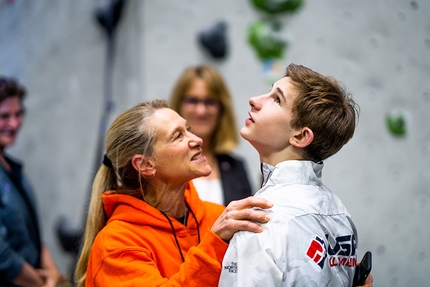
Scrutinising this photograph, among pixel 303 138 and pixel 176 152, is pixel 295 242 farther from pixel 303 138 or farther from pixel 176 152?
pixel 176 152

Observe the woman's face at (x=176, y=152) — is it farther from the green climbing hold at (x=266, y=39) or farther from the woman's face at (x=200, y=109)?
the green climbing hold at (x=266, y=39)

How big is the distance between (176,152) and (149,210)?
0.20 meters

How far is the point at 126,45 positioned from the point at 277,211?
92.8 inches

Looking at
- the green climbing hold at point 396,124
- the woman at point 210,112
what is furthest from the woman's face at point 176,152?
the green climbing hold at point 396,124

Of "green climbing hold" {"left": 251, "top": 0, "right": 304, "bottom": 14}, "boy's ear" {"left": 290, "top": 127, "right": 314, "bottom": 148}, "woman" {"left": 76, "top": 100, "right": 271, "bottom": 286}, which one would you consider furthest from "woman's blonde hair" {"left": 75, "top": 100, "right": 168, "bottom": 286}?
"green climbing hold" {"left": 251, "top": 0, "right": 304, "bottom": 14}

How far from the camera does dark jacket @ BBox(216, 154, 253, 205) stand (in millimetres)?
2457

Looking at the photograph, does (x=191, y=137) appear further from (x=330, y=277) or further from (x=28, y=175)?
(x=28, y=175)

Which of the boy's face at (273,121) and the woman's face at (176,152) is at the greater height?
the boy's face at (273,121)

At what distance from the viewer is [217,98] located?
8.98 ft

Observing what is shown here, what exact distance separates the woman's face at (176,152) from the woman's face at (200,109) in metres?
0.93

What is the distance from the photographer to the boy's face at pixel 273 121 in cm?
151

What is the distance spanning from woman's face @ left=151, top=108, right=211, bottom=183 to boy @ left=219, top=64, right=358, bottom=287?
24 centimetres

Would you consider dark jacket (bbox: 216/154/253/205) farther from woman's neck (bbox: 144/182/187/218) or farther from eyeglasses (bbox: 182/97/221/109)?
woman's neck (bbox: 144/182/187/218)

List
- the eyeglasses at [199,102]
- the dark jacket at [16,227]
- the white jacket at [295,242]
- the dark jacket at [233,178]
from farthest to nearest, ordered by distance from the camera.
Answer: the eyeglasses at [199,102] < the dark jacket at [233,178] < the dark jacket at [16,227] < the white jacket at [295,242]
